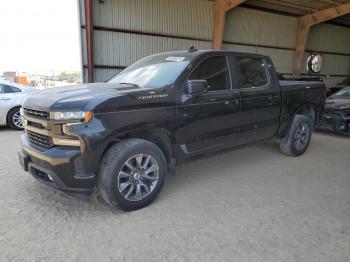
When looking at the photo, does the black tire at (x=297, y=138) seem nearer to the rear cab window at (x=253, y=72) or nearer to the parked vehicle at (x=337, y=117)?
the rear cab window at (x=253, y=72)

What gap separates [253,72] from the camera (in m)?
4.62

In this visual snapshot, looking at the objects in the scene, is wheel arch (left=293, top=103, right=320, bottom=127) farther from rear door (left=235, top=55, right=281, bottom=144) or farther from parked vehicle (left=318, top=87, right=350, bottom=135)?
parked vehicle (left=318, top=87, right=350, bottom=135)

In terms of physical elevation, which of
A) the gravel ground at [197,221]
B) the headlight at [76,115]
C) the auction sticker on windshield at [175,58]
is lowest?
the gravel ground at [197,221]

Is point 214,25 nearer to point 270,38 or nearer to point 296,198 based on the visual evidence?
point 270,38

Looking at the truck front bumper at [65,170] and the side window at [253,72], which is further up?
the side window at [253,72]

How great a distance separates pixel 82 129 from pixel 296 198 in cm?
273

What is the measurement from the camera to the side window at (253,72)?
4391mm

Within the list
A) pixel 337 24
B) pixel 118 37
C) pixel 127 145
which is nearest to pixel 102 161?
pixel 127 145

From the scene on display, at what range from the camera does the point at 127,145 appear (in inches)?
124

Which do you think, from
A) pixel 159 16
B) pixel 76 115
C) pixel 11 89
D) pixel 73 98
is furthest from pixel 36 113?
pixel 159 16

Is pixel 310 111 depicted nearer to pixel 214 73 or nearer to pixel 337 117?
pixel 337 117

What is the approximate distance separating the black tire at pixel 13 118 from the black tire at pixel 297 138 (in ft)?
22.1

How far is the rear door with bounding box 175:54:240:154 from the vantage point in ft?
12.0

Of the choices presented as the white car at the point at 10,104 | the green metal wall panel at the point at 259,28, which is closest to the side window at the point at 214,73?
the white car at the point at 10,104
